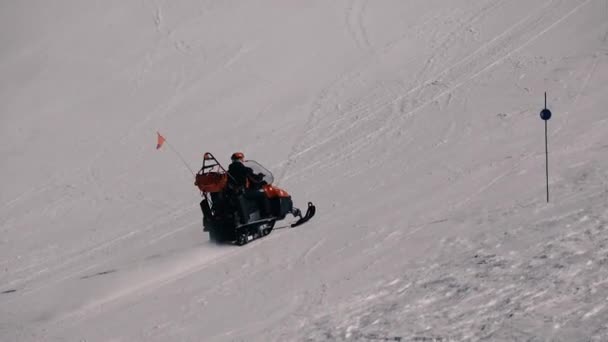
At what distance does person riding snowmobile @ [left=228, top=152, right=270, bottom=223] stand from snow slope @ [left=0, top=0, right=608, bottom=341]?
49cm

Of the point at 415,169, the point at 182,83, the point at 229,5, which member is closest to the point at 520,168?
the point at 415,169

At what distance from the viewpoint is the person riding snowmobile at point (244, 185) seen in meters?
12.0

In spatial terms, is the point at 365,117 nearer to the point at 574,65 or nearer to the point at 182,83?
the point at 574,65

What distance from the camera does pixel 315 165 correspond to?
1612 cm

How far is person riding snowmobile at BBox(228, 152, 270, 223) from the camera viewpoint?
11977 mm

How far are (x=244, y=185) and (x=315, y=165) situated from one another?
13.5 ft

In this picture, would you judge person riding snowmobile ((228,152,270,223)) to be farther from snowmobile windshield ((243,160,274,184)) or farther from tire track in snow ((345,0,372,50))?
tire track in snow ((345,0,372,50))

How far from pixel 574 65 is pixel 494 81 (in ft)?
5.47

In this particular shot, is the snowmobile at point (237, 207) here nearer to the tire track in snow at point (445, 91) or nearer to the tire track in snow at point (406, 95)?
the tire track in snow at point (445, 91)

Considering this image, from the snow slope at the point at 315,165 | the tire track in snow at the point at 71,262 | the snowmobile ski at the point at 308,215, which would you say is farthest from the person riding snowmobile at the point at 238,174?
the tire track in snow at the point at 71,262

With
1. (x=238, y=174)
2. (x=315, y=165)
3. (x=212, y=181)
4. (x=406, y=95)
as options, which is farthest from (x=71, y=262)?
(x=406, y=95)

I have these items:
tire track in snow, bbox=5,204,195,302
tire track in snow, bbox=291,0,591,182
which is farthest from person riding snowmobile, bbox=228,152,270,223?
tire track in snow, bbox=291,0,591,182

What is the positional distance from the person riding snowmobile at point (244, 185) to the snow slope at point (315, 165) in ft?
1.60

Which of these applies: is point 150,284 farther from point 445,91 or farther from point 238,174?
point 445,91
